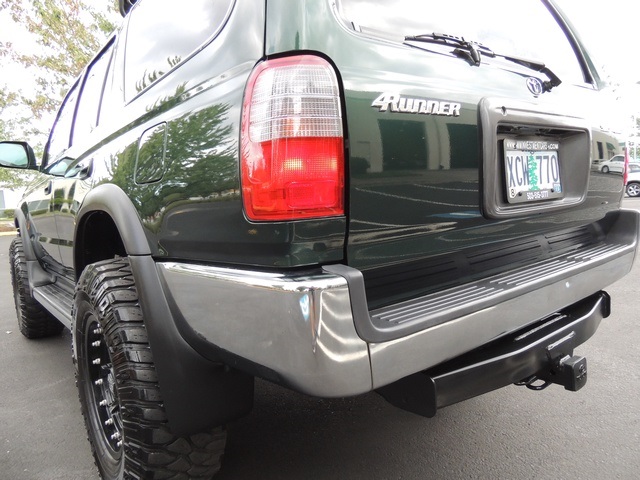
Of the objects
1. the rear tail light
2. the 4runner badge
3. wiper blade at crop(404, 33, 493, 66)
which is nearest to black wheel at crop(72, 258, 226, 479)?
the rear tail light

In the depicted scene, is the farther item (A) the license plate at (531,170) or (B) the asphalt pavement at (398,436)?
(B) the asphalt pavement at (398,436)

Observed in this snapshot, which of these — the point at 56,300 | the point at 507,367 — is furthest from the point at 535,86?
the point at 56,300

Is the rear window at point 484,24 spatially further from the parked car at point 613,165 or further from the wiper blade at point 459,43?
the parked car at point 613,165

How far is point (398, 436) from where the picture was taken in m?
2.19

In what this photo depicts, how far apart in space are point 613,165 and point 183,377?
6.67ft


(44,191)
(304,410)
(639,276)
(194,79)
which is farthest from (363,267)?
(639,276)

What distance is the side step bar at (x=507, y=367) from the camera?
4.32ft

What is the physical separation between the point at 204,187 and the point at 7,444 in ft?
6.30

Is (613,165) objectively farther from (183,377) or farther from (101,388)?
(101,388)

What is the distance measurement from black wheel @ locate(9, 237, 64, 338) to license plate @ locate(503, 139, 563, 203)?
3441 mm

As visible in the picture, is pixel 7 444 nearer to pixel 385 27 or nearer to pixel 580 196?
pixel 385 27

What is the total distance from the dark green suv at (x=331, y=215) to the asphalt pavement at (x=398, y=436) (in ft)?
1.55

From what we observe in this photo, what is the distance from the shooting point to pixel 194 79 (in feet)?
4.81

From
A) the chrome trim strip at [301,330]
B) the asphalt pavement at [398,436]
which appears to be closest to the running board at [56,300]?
the asphalt pavement at [398,436]
